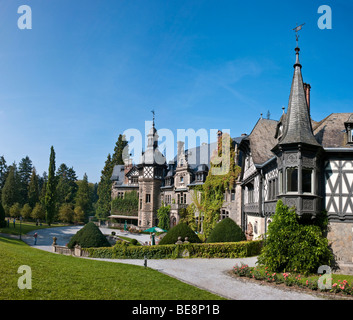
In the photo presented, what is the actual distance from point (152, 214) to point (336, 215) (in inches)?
1247

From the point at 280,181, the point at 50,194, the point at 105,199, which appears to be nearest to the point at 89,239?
the point at 280,181

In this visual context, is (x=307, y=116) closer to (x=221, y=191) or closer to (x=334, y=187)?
(x=334, y=187)

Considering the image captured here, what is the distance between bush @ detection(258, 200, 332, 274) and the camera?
15008mm

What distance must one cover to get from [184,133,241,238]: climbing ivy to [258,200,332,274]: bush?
15.9 meters

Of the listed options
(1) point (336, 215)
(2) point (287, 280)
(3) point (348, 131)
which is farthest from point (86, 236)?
(3) point (348, 131)

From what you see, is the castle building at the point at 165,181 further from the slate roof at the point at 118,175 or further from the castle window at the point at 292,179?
the castle window at the point at 292,179

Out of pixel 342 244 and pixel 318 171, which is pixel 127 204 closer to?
pixel 318 171

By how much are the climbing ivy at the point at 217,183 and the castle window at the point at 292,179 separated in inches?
Answer: 588

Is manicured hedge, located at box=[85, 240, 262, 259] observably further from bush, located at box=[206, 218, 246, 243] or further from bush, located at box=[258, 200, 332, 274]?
bush, located at box=[258, 200, 332, 274]

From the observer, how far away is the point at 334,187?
16.3 metres

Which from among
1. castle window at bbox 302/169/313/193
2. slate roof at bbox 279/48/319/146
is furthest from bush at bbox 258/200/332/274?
slate roof at bbox 279/48/319/146

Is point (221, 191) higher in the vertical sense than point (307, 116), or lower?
lower

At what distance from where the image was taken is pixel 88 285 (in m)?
11.0

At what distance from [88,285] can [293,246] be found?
10.3 m
